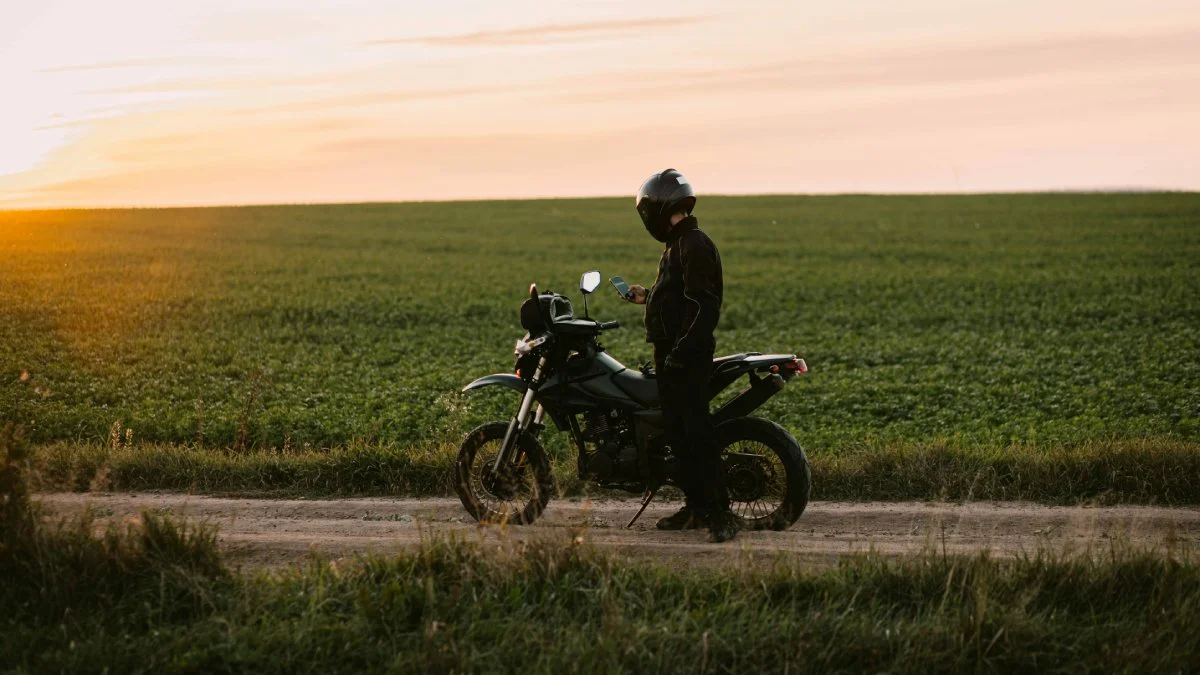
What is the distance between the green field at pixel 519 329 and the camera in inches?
540

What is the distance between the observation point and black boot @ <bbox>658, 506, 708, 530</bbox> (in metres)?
7.79

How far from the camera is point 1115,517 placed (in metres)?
8.09

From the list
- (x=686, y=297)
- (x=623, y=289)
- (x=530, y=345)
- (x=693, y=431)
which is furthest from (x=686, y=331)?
(x=530, y=345)

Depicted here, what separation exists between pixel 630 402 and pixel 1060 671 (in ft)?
11.0

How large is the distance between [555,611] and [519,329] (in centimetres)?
1756

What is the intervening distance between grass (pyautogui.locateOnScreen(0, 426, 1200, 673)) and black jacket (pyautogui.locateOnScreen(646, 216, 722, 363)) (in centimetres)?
161

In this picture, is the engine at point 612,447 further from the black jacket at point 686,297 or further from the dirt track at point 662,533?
the black jacket at point 686,297

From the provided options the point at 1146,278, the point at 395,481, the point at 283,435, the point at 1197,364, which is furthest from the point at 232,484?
the point at 1146,278


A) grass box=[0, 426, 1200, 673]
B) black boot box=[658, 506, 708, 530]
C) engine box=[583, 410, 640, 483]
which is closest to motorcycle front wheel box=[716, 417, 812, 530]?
black boot box=[658, 506, 708, 530]

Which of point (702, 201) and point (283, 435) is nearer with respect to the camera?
point (283, 435)

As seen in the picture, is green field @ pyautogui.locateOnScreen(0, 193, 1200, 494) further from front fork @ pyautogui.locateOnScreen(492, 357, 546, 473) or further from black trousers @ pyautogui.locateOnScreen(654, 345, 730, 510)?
black trousers @ pyautogui.locateOnScreen(654, 345, 730, 510)

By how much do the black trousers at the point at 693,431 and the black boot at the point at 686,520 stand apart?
0.19 feet

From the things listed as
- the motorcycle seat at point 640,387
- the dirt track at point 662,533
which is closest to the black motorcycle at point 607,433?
the motorcycle seat at point 640,387

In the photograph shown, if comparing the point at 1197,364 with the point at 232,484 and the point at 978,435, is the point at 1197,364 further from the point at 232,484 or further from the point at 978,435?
the point at 232,484
